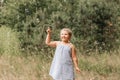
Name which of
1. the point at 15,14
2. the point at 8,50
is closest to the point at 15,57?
the point at 8,50

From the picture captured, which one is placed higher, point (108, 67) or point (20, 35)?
point (20, 35)

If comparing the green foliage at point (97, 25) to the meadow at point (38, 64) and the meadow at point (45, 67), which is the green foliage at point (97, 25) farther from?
the meadow at point (45, 67)

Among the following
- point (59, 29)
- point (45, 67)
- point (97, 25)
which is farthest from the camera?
point (97, 25)

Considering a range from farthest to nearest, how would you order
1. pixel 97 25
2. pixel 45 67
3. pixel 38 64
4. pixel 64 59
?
pixel 97 25, pixel 38 64, pixel 45 67, pixel 64 59

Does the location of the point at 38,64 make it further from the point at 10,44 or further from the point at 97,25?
the point at 97,25

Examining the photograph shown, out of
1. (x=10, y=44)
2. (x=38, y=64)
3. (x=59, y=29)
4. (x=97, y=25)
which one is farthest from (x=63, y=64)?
(x=97, y=25)

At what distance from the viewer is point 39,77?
29.2 ft

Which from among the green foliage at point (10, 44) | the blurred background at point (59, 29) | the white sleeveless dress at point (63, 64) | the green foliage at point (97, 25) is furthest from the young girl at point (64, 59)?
the green foliage at point (97, 25)

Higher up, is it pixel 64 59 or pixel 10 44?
pixel 64 59

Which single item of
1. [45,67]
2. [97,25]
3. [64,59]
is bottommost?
[45,67]

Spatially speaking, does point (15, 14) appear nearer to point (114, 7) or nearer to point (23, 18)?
point (23, 18)

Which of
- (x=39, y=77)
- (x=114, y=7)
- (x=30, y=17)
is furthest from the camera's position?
(x=114, y=7)

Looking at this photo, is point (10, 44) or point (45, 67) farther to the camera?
point (10, 44)

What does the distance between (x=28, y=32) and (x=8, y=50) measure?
2.49 ft
